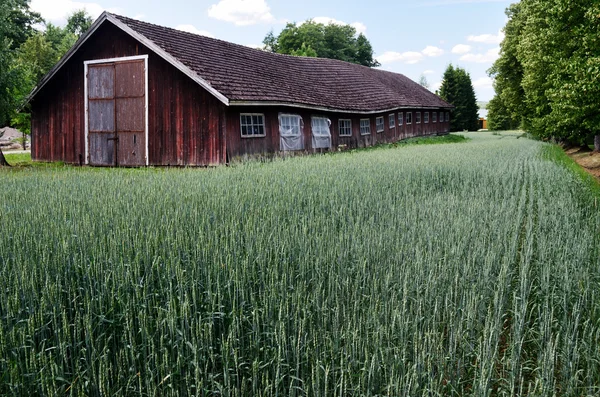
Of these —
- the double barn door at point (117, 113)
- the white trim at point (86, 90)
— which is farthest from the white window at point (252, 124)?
the double barn door at point (117, 113)

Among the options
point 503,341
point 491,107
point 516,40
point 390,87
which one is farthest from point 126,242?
point 491,107

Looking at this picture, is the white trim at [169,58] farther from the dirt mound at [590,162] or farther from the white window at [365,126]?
the white window at [365,126]

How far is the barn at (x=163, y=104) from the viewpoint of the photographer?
58.6 feet

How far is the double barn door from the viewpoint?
62.5 feet

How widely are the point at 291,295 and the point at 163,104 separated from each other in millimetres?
15687

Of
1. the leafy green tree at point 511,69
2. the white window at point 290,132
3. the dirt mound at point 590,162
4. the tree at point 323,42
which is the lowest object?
the dirt mound at point 590,162

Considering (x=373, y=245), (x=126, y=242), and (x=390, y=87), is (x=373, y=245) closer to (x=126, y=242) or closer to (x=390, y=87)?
(x=126, y=242)

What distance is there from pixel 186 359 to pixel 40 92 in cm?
2099

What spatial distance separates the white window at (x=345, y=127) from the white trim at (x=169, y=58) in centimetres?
1088

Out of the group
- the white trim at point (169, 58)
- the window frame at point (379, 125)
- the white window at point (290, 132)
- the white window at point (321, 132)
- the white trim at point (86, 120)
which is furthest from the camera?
the window frame at point (379, 125)

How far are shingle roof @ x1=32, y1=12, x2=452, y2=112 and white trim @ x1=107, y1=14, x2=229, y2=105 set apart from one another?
1.5 inches

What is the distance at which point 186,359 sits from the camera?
316 cm

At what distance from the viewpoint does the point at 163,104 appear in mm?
18516

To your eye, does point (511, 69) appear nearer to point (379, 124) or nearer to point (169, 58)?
point (379, 124)
